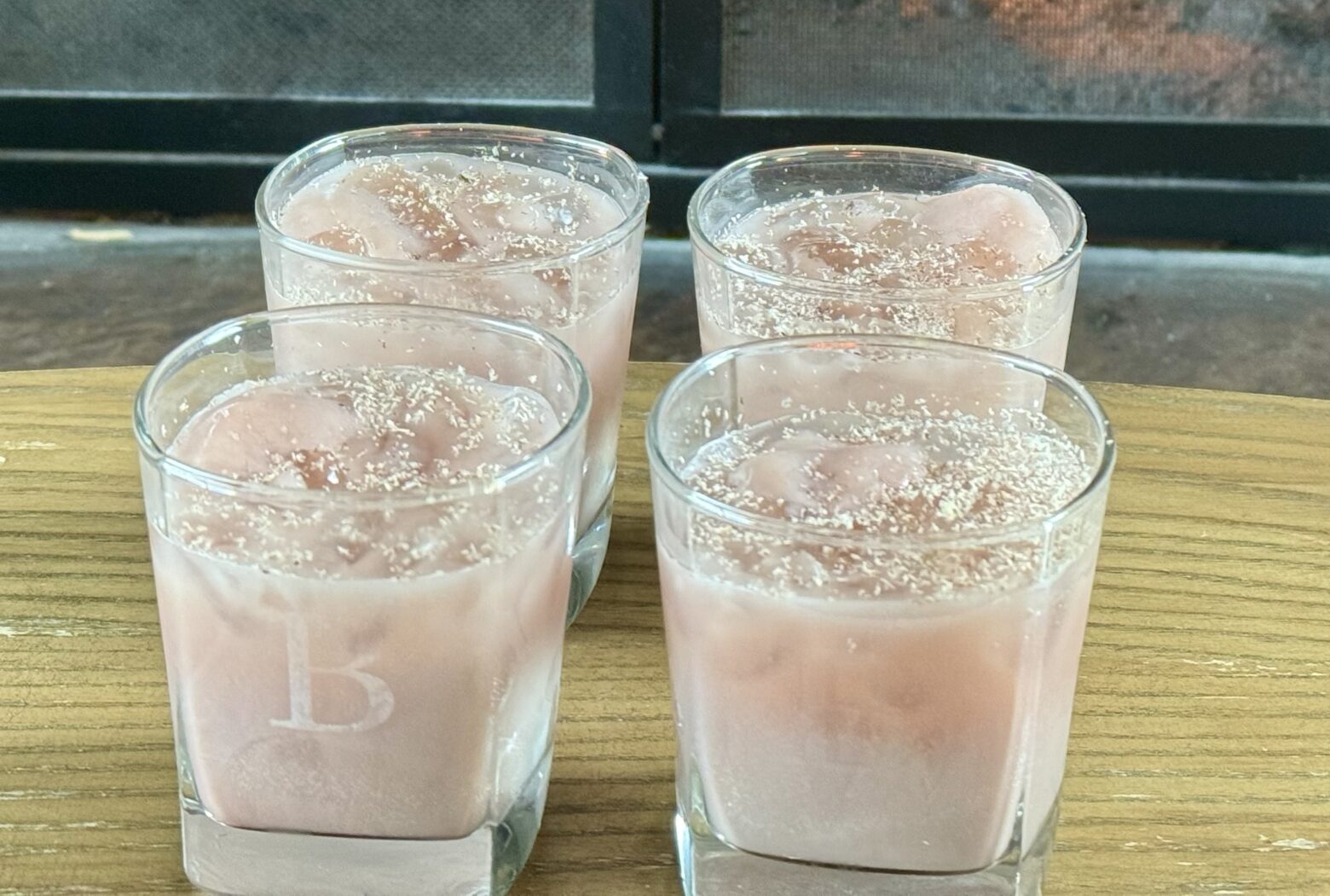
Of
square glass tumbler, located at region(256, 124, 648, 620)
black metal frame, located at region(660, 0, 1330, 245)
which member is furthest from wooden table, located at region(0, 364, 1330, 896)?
black metal frame, located at region(660, 0, 1330, 245)

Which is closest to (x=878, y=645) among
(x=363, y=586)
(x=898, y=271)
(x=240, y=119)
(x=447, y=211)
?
(x=363, y=586)

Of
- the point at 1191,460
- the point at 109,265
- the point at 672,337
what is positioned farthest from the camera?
the point at 109,265

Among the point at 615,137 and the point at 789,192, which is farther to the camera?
the point at 615,137

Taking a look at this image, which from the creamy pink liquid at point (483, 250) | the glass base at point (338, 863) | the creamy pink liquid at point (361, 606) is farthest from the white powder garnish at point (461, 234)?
the glass base at point (338, 863)

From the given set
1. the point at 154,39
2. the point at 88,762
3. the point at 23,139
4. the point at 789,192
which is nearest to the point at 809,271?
the point at 789,192

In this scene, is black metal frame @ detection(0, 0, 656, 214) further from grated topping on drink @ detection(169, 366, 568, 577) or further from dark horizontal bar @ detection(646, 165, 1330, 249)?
grated topping on drink @ detection(169, 366, 568, 577)

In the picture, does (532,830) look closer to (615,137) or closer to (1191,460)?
(1191,460)

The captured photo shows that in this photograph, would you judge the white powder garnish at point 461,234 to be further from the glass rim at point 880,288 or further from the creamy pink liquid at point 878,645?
the creamy pink liquid at point 878,645
